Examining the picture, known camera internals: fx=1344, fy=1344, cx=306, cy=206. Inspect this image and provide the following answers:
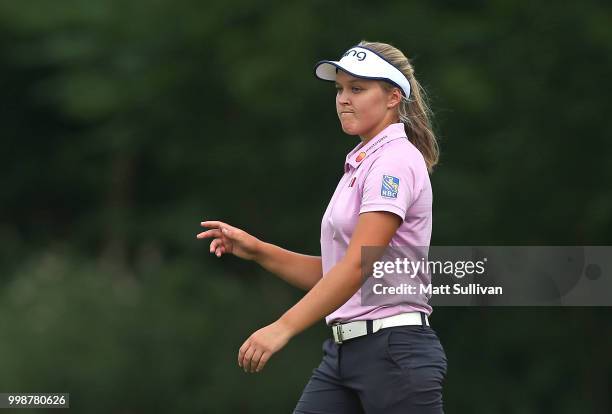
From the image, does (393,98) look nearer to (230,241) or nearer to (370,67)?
(370,67)

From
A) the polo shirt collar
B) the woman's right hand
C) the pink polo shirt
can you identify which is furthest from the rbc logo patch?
the woman's right hand

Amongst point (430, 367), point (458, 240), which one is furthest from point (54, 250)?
point (430, 367)

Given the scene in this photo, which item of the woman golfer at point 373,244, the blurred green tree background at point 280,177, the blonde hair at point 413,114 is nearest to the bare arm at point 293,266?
the woman golfer at point 373,244

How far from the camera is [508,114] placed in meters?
10.3

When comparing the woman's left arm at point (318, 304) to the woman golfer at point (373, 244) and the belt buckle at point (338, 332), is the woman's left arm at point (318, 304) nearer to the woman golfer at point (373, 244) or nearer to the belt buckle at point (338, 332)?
the woman golfer at point (373, 244)

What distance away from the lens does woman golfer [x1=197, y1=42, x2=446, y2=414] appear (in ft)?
12.0

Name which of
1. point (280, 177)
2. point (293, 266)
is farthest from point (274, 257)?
point (280, 177)

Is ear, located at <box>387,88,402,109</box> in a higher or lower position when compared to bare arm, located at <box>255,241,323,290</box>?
higher

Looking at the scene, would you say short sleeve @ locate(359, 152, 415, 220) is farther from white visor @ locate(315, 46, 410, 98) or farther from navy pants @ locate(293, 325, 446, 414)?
navy pants @ locate(293, 325, 446, 414)

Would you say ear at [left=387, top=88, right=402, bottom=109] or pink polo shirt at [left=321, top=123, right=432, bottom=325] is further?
ear at [left=387, top=88, right=402, bottom=109]

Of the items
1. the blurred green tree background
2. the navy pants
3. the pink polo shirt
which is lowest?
the navy pants

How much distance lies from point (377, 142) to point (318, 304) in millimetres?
572

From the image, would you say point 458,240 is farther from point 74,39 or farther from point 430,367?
point 430,367

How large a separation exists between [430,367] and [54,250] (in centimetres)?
906
